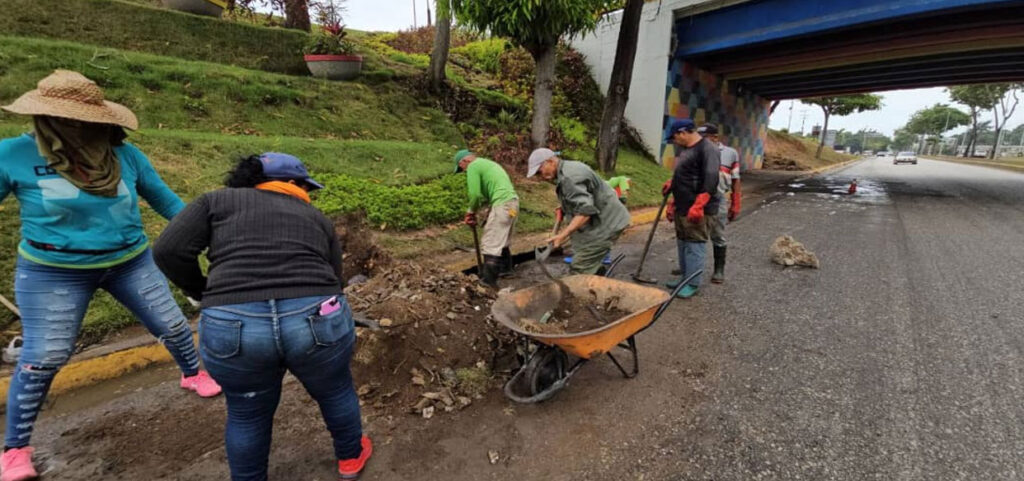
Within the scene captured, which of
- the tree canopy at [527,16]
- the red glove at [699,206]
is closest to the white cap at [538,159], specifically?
the red glove at [699,206]

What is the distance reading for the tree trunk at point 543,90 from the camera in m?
9.69

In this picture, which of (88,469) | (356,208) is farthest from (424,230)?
(88,469)

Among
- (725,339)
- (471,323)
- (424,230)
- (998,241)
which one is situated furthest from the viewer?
(998,241)

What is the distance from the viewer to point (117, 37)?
8250 millimetres

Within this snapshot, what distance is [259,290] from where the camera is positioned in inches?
70.5

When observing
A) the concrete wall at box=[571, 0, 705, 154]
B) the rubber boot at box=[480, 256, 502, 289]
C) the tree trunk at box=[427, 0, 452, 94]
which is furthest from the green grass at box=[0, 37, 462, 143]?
the concrete wall at box=[571, 0, 705, 154]

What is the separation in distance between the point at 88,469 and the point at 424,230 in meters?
4.48

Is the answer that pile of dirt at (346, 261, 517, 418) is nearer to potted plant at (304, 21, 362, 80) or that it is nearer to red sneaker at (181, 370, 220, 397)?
red sneaker at (181, 370, 220, 397)

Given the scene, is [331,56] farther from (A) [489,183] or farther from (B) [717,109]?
(B) [717,109]

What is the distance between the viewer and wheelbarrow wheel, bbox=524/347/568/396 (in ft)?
9.62

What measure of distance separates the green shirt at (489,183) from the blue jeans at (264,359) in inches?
120

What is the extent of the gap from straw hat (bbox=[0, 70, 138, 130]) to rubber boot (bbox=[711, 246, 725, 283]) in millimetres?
5368

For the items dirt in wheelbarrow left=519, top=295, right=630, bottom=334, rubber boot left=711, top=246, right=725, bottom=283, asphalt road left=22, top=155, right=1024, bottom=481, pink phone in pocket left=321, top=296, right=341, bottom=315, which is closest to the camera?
pink phone in pocket left=321, top=296, right=341, bottom=315

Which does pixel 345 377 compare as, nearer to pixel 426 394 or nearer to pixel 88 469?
pixel 426 394
